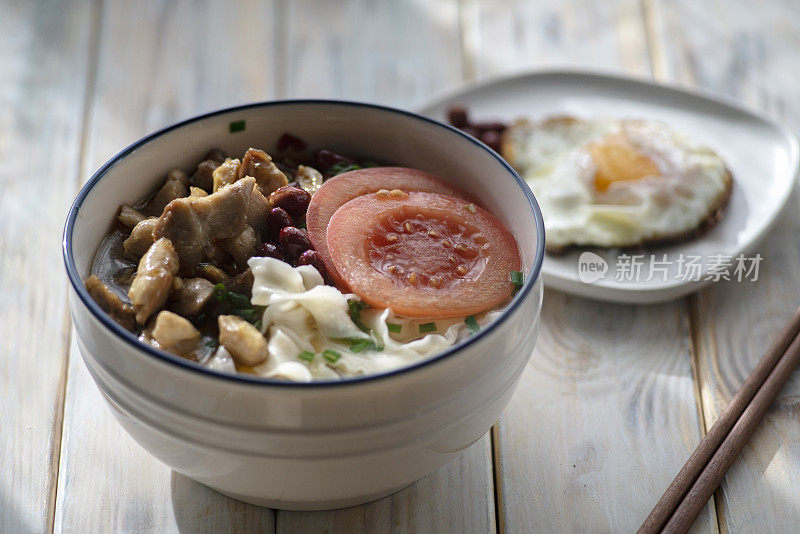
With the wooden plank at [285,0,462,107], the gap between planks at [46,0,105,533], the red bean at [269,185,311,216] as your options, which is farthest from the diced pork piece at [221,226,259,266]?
the wooden plank at [285,0,462,107]

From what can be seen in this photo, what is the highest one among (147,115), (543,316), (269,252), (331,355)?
(269,252)

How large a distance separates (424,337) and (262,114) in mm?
936

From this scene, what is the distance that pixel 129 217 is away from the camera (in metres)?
2.50

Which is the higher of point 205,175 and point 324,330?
point 205,175

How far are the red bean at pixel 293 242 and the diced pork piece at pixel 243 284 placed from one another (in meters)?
0.13

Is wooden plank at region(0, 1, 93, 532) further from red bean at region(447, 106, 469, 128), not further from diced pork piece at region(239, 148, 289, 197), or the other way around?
red bean at region(447, 106, 469, 128)

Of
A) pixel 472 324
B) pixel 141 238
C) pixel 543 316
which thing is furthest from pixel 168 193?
pixel 543 316

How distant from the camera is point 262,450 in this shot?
79.6 inches

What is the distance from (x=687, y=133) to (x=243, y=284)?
2544 millimetres

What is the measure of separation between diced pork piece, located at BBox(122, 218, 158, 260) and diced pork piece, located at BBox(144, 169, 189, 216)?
0.58ft

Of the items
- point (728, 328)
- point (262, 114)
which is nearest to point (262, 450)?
point (262, 114)

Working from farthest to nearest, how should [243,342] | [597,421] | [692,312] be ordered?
[692,312] < [597,421] < [243,342]

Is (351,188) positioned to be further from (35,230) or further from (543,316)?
(35,230)

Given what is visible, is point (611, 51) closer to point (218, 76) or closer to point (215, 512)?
point (218, 76)
